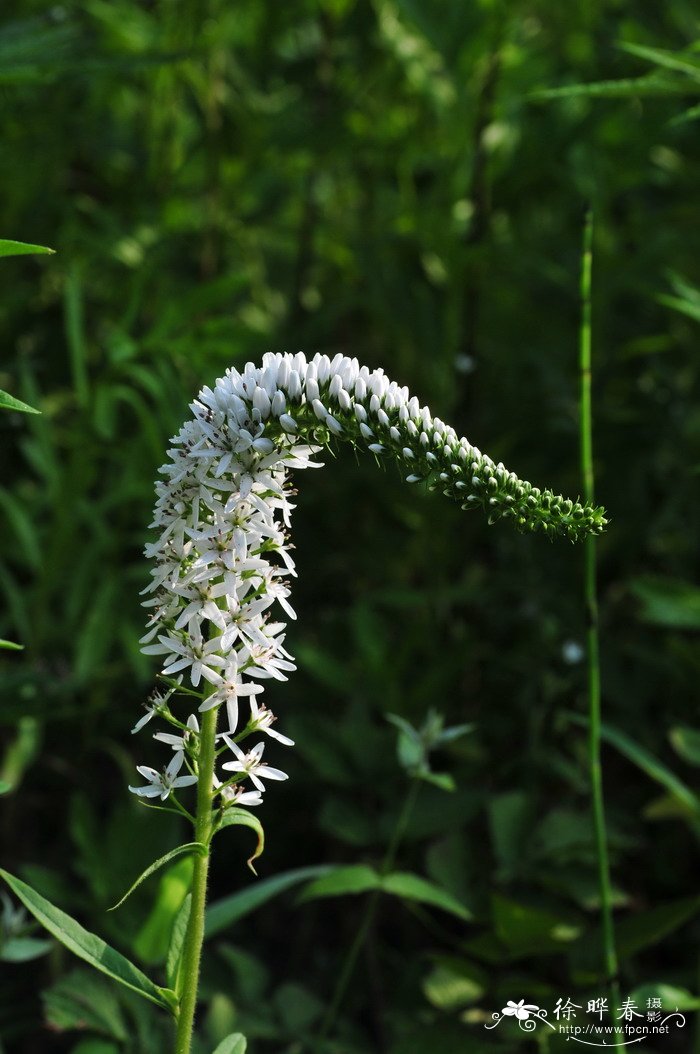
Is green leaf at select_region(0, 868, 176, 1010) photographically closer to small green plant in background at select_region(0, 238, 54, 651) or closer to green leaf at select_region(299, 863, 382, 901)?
small green plant in background at select_region(0, 238, 54, 651)

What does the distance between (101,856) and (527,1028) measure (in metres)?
1.05

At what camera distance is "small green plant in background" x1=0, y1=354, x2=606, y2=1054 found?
1.48 metres

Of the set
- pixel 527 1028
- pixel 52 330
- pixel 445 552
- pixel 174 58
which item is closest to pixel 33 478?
pixel 52 330

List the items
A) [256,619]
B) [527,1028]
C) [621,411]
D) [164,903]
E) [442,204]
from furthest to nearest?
1. [442,204]
2. [621,411]
3. [527,1028]
4. [164,903]
5. [256,619]

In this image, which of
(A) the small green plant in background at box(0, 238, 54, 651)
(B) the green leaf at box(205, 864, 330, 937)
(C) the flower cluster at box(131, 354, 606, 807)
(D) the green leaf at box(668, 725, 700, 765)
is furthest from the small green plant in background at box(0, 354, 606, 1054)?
(D) the green leaf at box(668, 725, 700, 765)

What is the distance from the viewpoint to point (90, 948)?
1532mm

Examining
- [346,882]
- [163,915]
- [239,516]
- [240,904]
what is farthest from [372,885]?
[239,516]

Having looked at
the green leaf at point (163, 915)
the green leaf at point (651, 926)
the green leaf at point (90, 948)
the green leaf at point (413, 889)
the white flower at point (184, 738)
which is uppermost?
the green leaf at point (651, 926)

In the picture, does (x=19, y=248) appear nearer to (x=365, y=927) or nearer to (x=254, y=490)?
(x=254, y=490)

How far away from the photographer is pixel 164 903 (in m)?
2.15

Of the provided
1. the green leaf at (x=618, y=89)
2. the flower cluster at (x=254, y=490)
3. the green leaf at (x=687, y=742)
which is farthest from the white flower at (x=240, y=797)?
the green leaf at (x=687, y=742)

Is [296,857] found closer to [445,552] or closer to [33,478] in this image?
[445,552]

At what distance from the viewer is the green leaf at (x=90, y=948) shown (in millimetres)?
1479

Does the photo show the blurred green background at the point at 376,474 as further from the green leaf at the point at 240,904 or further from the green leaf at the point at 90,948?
the green leaf at the point at 90,948
